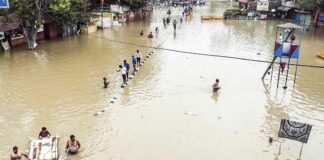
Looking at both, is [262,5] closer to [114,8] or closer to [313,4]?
[313,4]

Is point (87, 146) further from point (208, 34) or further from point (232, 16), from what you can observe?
point (232, 16)

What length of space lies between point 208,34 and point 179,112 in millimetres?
26610

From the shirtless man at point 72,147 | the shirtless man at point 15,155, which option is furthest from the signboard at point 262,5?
the shirtless man at point 15,155

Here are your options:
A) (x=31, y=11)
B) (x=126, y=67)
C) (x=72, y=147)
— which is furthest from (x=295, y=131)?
(x=31, y=11)

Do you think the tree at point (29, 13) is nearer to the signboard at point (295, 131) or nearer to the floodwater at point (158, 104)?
the floodwater at point (158, 104)

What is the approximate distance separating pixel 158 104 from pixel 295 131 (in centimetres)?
737

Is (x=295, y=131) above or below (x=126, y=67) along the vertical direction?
below

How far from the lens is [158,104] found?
60.6 ft

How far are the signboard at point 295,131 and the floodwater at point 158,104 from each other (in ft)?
2.79

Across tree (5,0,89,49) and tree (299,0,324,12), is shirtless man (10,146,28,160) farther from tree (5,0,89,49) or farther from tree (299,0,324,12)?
tree (299,0,324,12)

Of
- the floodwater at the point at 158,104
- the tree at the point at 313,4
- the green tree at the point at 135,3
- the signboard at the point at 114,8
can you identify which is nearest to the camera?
the floodwater at the point at 158,104

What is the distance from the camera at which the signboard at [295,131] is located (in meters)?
13.0

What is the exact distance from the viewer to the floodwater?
555 inches

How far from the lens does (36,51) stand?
3002 centimetres
